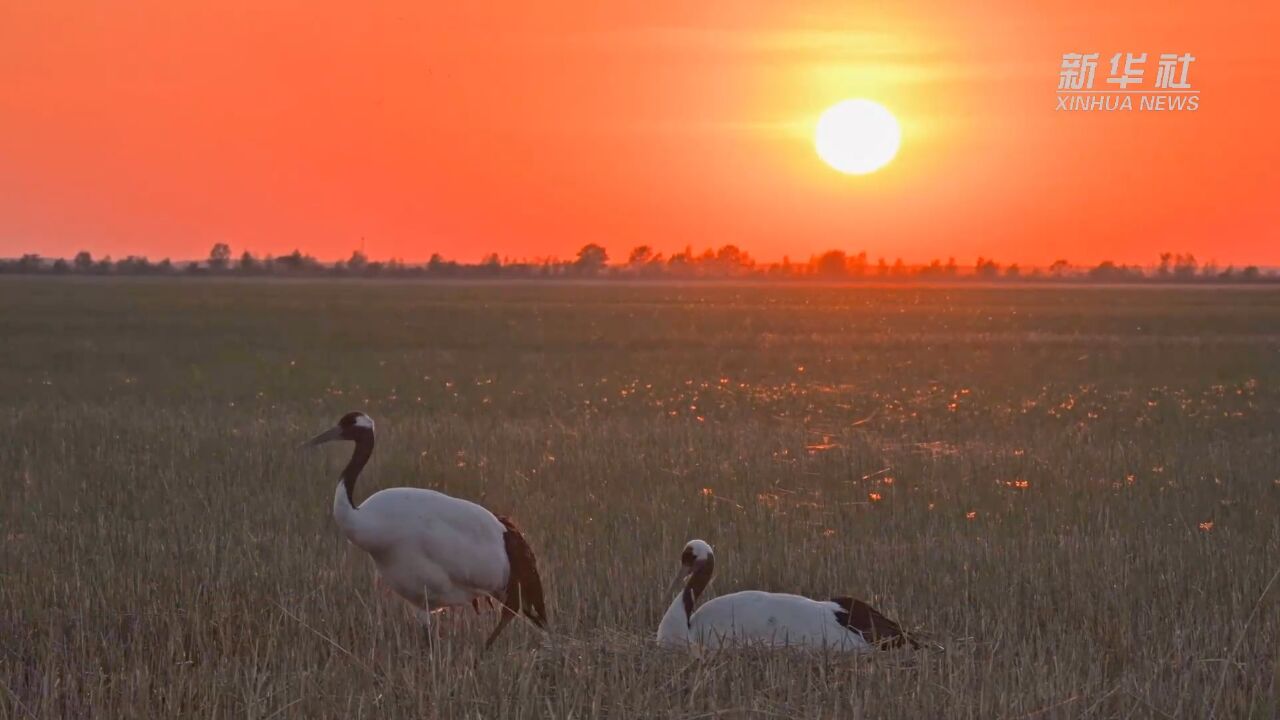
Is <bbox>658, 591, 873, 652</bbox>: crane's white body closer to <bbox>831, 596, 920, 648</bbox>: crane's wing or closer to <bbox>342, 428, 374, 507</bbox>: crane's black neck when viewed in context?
<bbox>831, 596, 920, 648</bbox>: crane's wing

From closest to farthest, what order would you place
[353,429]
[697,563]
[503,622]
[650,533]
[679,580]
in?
1. [503,622]
2. [697,563]
3. [679,580]
4. [353,429]
5. [650,533]

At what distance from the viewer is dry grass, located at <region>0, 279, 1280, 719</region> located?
632 cm

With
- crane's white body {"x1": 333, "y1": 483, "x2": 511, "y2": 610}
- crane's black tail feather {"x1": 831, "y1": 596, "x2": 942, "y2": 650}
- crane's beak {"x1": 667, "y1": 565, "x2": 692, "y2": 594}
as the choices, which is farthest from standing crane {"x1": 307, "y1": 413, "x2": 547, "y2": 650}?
crane's black tail feather {"x1": 831, "y1": 596, "x2": 942, "y2": 650}

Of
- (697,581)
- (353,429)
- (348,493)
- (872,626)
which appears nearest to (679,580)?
(697,581)

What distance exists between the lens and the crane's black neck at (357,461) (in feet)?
25.9

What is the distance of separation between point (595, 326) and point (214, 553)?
35.6 metres

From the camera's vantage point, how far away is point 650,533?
10.3 metres

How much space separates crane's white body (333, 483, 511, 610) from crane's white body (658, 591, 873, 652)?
1.23 meters

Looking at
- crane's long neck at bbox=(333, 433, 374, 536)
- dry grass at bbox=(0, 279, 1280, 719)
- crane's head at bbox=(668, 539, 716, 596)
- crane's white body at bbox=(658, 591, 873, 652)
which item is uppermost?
crane's long neck at bbox=(333, 433, 374, 536)

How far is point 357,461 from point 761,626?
8.84 ft

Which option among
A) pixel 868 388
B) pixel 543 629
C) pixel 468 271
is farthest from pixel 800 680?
pixel 468 271

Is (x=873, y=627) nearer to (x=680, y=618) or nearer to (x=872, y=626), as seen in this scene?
(x=872, y=626)

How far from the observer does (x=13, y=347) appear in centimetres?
3167

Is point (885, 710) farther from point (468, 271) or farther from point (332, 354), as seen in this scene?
point (468, 271)
